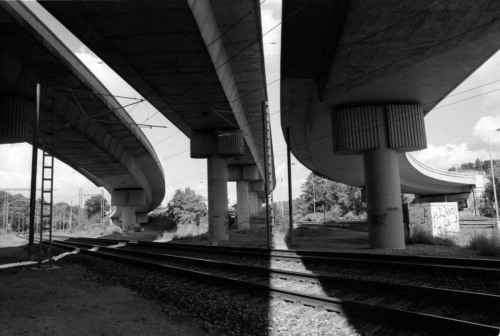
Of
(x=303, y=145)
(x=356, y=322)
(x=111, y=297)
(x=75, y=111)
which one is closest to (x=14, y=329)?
(x=111, y=297)

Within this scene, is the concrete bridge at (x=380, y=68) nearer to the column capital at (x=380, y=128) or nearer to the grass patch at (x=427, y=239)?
the column capital at (x=380, y=128)

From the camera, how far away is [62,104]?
912 inches

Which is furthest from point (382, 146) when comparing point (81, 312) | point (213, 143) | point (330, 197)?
point (330, 197)

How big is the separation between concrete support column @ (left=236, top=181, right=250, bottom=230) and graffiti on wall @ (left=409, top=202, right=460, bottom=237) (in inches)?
990

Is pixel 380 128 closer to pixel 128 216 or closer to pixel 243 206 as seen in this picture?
pixel 243 206

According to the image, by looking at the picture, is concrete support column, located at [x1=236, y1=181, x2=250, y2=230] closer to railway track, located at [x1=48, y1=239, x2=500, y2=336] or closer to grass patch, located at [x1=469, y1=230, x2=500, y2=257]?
grass patch, located at [x1=469, y1=230, x2=500, y2=257]

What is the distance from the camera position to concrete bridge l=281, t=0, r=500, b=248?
1233cm

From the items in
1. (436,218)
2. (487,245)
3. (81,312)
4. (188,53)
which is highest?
(188,53)

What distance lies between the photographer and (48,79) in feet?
61.7

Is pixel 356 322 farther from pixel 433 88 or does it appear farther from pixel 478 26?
pixel 433 88

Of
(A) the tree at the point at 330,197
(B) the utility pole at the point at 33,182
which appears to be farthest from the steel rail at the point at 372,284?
(A) the tree at the point at 330,197

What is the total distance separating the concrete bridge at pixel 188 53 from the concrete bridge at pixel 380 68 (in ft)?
6.83

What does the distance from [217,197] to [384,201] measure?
539 inches

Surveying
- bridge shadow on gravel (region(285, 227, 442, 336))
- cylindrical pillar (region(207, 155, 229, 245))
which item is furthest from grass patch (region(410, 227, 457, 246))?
cylindrical pillar (region(207, 155, 229, 245))
